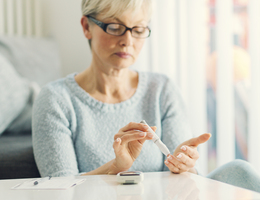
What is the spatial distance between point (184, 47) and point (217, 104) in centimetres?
38

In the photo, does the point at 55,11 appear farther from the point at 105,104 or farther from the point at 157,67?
the point at 105,104

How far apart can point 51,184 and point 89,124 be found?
0.46m

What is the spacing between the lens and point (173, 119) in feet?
4.09

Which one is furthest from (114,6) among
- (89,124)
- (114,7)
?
(89,124)

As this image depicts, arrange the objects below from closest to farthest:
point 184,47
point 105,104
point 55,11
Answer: point 105,104, point 184,47, point 55,11

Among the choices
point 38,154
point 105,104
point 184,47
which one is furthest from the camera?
point 184,47

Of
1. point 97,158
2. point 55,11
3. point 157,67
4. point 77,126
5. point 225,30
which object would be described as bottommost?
point 97,158

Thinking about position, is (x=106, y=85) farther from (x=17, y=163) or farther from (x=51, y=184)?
(x=51, y=184)

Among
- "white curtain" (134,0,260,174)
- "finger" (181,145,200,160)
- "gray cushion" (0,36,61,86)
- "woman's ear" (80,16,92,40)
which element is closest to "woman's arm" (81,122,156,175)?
"finger" (181,145,200,160)

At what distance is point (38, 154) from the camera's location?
1.09 meters

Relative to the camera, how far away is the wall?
2.09 meters

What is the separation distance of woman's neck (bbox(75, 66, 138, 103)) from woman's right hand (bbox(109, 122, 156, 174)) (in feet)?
1.21

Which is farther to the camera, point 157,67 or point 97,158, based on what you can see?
point 157,67

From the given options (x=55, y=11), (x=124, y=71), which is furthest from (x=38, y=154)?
(x=55, y=11)
